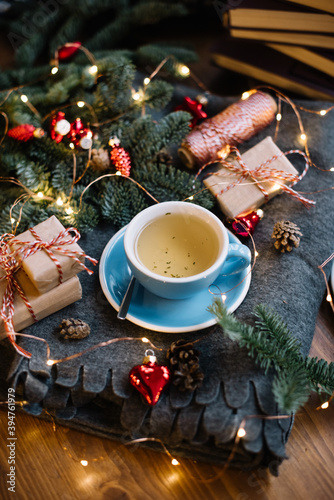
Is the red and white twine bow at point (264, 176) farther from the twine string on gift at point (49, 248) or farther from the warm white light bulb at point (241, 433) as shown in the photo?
the warm white light bulb at point (241, 433)

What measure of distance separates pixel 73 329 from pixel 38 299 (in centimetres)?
7

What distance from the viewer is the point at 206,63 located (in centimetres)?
110

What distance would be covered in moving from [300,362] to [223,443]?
0.50ft

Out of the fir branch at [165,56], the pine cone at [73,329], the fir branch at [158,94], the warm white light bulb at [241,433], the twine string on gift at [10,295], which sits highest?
the fir branch at [165,56]

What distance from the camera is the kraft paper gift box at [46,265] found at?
0.60 m

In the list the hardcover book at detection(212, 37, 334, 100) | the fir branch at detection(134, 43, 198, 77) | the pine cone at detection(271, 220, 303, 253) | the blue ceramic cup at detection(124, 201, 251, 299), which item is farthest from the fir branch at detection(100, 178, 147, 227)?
the hardcover book at detection(212, 37, 334, 100)

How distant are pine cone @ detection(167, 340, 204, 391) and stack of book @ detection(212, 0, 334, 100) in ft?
2.20

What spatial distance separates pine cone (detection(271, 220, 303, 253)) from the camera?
0.71 metres

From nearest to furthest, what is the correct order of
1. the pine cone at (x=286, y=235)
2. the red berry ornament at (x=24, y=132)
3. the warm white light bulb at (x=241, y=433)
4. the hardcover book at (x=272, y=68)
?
1. the warm white light bulb at (x=241, y=433)
2. the pine cone at (x=286, y=235)
3. the red berry ornament at (x=24, y=132)
4. the hardcover book at (x=272, y=68)

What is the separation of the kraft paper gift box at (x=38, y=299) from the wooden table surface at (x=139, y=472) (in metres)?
0.15

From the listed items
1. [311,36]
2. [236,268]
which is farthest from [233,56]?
[236,268]

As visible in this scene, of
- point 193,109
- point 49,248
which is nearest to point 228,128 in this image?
point 193,109

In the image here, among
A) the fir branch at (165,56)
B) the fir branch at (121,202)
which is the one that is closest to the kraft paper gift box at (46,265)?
the fir branch at (121,202)

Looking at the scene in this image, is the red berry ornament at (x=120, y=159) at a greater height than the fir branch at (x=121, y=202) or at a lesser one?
greater
